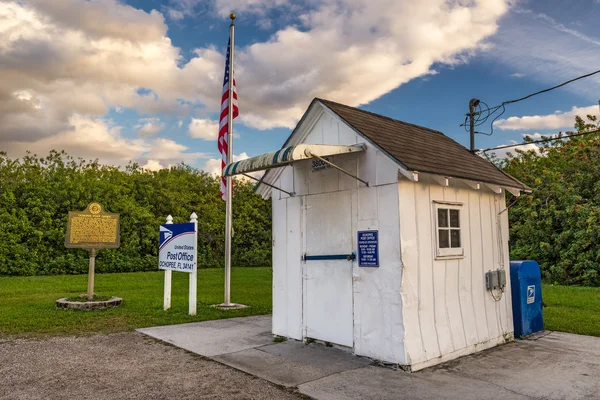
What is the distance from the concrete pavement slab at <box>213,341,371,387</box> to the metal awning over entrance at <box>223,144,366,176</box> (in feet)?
8.32

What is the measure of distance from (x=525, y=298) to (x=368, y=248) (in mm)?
3350

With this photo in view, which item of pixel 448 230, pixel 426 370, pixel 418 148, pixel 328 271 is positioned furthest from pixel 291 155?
pixel 426 370

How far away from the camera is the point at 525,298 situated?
7402 millimetres

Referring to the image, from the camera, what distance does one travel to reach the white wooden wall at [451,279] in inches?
221

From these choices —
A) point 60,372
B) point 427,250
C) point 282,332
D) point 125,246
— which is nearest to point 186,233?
point 282,332

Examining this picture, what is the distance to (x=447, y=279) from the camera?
609 cm

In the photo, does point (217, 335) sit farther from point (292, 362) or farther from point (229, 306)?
point (229, 306)

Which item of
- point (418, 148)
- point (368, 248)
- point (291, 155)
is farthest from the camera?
point (418, 148)

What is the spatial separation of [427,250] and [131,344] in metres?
4.63

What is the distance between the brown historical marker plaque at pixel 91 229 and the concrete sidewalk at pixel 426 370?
16.8 ft

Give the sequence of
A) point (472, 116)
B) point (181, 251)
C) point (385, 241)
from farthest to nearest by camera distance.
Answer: point (472, 116) → point (181, 251) → point (385, 241)

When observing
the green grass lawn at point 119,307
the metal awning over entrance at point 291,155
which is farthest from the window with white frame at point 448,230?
the green grass lawn at point 119,307

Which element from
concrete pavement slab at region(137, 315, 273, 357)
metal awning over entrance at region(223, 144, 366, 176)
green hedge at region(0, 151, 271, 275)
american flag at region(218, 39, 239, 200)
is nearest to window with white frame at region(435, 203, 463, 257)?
metal awning over entrance at region(223, 144, 366, 176)

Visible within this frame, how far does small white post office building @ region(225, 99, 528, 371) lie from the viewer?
5.64 m
